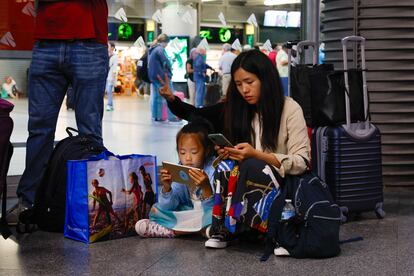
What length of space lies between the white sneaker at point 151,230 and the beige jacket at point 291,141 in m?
0.70

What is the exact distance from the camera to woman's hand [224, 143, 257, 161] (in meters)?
3.85

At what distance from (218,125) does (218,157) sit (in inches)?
18.0

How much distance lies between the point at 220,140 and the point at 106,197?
759mm

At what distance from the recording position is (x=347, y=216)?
5.00m

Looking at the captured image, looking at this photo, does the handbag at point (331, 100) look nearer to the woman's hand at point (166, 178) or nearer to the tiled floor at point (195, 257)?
the tiled floor at point (195, 257)

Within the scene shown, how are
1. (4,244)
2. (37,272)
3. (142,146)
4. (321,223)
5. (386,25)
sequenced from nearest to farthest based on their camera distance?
(37,272) → (321,223) → (4,244) → (386,25) → (142,146)

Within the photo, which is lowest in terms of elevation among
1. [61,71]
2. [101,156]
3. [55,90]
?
[101,156]

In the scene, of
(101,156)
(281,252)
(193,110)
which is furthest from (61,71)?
(281,252)

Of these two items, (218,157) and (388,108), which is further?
(388,108)

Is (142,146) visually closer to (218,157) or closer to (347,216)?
(347,216)

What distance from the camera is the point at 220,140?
3.81 m

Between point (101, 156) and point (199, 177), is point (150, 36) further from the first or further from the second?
point (199, 177)

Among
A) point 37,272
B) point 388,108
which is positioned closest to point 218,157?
point 37,272

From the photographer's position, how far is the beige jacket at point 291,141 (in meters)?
3.90
